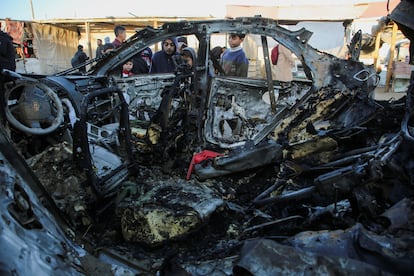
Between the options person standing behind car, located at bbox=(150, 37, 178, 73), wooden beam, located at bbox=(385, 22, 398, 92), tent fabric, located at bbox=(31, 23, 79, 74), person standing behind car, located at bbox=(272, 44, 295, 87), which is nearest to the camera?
person standing behind car, located at bbox=(150, 37, 178, 73)

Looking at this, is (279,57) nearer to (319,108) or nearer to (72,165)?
(319,108)

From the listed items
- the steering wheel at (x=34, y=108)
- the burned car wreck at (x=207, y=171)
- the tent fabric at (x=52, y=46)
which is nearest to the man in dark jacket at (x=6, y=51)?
the burned car wreck at (x=207, y=171)

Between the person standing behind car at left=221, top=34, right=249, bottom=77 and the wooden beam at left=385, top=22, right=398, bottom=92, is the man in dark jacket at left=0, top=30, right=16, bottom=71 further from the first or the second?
the wooden beam at left=385, top=22, right=398, bottom=92

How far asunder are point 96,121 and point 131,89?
56.0 inches

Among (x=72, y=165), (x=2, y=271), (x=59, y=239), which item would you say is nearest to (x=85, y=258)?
(x=59, y=239)

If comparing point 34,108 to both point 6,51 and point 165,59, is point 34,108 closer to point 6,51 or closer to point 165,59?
point 165,59

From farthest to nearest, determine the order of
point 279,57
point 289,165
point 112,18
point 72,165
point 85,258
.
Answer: point 112,18 < point 279,57 < point 289,165 < point 72,165 < point 85,258

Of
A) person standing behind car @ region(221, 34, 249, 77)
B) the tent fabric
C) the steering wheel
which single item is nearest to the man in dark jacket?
person standing behind car @ region(221, 34, 249, 77)

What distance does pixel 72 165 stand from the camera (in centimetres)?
254

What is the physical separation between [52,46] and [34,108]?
13.6 metres

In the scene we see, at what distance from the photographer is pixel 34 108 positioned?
251 cm

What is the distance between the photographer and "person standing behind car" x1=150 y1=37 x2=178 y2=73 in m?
5.40

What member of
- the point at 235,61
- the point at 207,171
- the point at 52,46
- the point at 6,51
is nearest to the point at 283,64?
the point at 235,61

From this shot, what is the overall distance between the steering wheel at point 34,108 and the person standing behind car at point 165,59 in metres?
2.85
